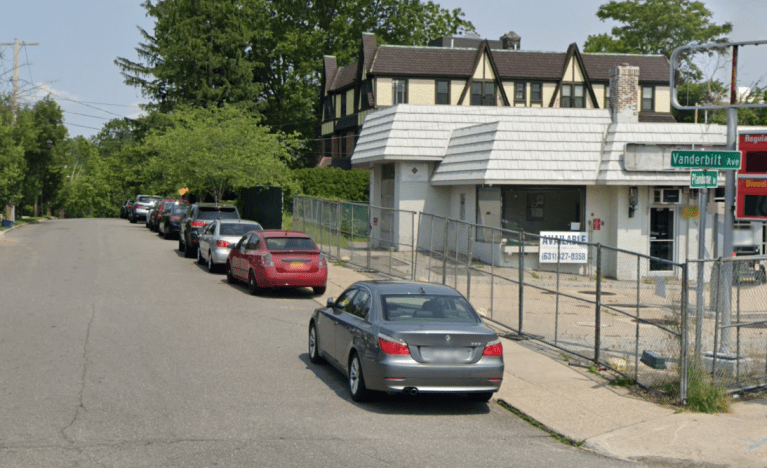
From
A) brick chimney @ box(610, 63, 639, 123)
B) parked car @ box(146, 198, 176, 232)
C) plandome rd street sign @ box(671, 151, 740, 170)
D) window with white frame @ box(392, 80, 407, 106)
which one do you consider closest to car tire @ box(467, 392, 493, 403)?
plandome rd street sign @ box(671, 151, 740, 170)

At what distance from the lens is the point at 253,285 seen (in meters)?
19.7

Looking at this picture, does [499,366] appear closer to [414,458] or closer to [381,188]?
[414,458]

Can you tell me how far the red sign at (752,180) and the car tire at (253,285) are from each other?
10826mm

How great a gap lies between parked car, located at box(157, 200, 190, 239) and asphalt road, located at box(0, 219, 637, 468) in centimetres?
1912

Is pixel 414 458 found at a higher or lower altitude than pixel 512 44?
lower

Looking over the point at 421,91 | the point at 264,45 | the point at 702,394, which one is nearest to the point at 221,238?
the point at 702,394

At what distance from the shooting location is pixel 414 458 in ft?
25.2

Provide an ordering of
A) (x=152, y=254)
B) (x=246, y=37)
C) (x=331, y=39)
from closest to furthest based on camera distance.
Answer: (x=152, y=254) < (x=246, y=37) < (x=331, y=39)

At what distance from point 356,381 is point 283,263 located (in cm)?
967

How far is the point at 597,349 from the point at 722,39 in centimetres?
5857

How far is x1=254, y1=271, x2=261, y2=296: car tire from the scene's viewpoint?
772 inches

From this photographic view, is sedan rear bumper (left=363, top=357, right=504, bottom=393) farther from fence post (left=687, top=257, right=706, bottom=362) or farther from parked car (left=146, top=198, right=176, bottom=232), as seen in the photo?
parked car (left=146, top=198, right=176, bottom=232)

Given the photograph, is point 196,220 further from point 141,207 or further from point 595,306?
point 141,207

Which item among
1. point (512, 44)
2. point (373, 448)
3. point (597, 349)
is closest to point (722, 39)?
point (512, 44)
